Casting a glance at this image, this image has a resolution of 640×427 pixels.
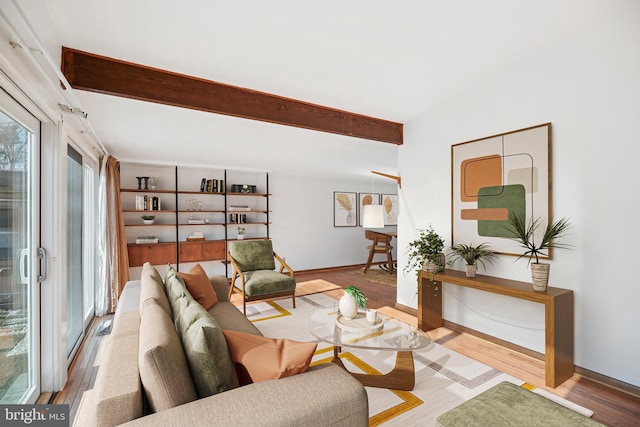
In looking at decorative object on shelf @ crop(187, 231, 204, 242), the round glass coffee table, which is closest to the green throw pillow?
the round glass coffee table

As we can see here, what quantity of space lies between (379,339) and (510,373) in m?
1.24

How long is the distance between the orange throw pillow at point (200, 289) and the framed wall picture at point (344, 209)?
462 cm

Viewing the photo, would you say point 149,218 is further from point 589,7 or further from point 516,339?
point 589,7

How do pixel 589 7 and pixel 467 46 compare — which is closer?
pixel 589 7

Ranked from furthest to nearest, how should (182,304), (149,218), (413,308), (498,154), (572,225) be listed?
(149,218) → (413,308) → (498,154) → (572,225) → (182,304)

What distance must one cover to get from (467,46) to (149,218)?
5.09 meters

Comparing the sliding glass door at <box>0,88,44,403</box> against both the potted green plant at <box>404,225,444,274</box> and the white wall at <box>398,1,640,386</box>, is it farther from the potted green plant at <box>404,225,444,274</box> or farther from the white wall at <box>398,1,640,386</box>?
the white wall at <box>398,1,640,386</box>

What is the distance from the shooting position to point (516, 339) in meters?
2.90

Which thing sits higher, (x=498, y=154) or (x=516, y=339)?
(x=498, y=154)

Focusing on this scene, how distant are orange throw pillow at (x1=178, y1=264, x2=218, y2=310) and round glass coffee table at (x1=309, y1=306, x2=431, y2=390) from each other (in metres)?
1.03

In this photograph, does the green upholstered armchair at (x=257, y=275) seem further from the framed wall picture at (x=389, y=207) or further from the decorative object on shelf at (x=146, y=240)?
the framed wall picture at (x=389, y=207)

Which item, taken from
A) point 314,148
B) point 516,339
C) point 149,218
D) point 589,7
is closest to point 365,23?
point 589,7

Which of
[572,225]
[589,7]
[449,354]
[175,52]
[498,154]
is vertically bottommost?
[449,354]

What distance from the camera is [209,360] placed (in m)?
1.26
